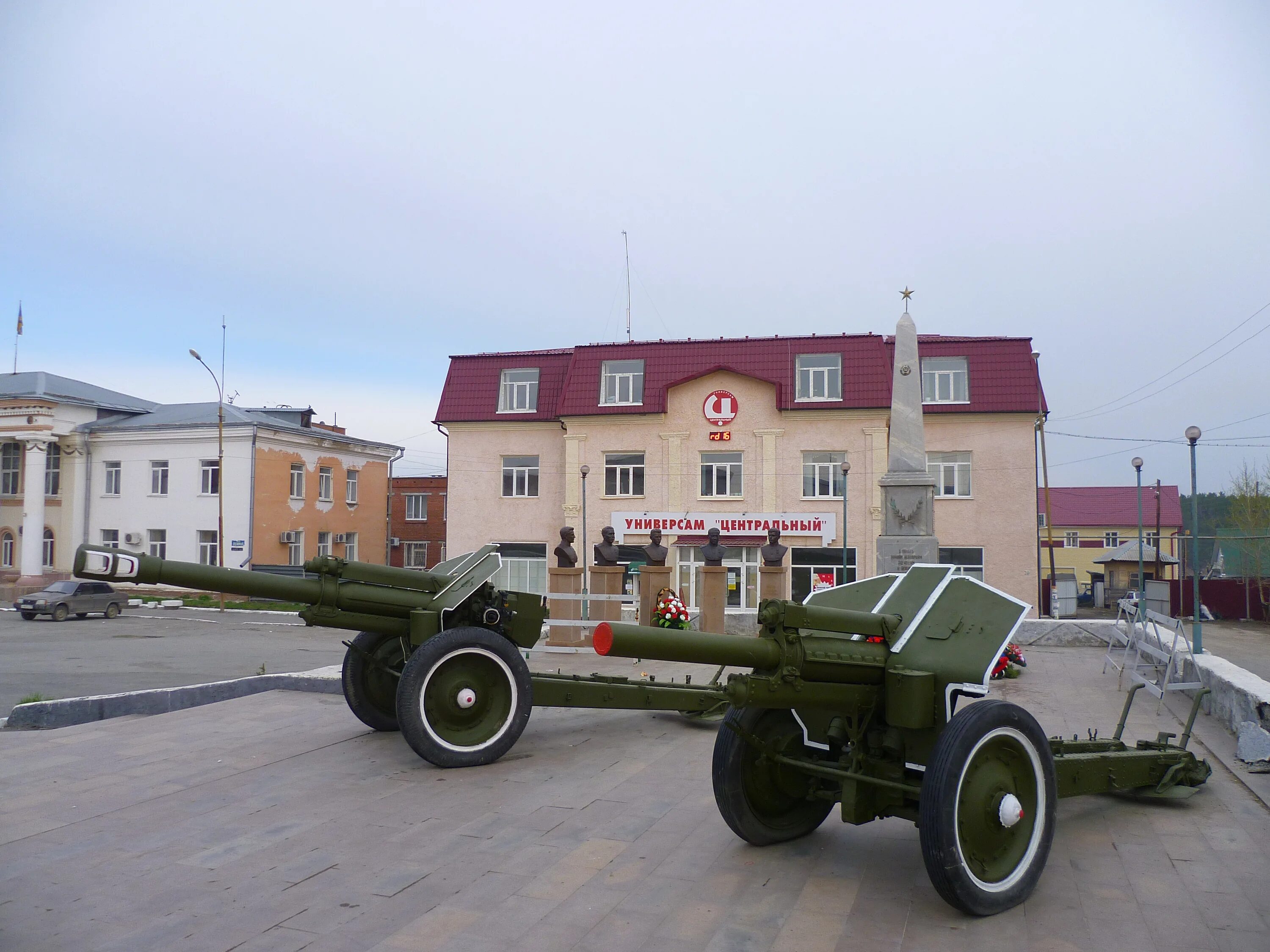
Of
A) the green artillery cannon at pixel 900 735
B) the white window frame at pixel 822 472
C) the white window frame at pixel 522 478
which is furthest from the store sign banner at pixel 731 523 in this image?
the green artillery cannon at pixel 900 735

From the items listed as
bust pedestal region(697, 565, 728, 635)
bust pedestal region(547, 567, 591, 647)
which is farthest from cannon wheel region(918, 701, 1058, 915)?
bust pedestal region(547, 567, 591, 647)

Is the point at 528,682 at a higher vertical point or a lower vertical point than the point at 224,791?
higher

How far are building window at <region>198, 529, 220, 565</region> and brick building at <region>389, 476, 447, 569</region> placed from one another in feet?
26.6

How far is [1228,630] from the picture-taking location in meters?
27.5

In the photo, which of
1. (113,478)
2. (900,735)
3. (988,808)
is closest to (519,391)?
(113,478)

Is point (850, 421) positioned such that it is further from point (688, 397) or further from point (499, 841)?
point (499, 841)

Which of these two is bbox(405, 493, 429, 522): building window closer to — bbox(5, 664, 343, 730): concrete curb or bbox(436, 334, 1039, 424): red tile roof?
bbox(436, 334, 1039, 424): red tile roof

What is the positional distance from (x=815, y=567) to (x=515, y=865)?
23258 millimetres

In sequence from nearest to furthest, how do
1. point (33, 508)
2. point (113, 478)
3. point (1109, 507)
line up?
point (33, 508), point (113, 478), point (1109, 507)

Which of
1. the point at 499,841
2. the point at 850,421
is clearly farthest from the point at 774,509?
the point at 499,841

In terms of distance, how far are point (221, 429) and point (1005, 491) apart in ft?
85.0

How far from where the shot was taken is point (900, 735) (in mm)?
4875

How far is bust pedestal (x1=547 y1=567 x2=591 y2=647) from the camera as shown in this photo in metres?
15.4

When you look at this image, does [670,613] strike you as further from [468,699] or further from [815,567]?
[815,567]
